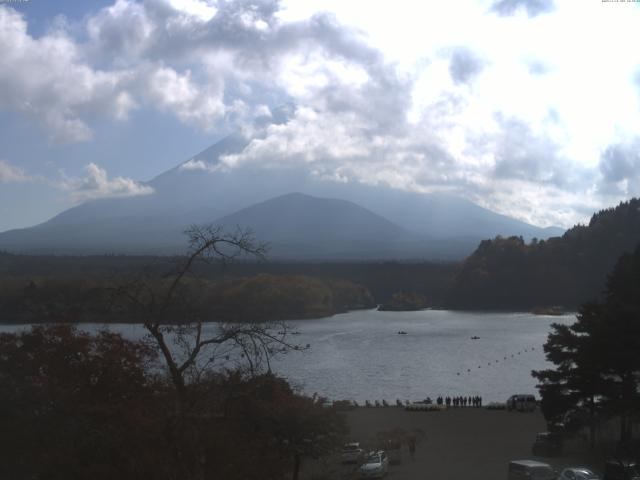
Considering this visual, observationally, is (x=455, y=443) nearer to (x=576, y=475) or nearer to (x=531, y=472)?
(x=531, y=472)

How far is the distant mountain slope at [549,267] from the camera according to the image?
44906 millimetres

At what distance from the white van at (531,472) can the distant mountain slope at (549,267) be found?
3931 centimetres

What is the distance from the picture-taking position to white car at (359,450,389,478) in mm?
7598

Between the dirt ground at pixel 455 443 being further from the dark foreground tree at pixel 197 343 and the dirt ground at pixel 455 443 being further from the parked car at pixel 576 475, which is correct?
the dark foreground tree at pixel 197 343

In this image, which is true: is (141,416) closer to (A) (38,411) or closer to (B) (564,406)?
(A) (38,411)

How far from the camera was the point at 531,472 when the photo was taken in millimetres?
6543

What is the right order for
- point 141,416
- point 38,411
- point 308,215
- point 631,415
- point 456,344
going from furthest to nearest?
1. point 308,215
2. point 456,344
3. point 631,415
4. point 38,411
5. point 141,416

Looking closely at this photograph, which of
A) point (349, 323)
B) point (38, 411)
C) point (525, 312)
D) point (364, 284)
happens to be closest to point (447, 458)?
point (38, 411)

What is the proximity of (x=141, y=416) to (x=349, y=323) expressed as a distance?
3312 cm

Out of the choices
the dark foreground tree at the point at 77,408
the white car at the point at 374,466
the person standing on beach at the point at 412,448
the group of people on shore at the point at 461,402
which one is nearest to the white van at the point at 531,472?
the white car at the point at 374,466

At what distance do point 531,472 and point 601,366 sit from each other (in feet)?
8.26

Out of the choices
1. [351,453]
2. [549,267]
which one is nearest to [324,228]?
[549,267]

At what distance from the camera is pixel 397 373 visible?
20.2 meters

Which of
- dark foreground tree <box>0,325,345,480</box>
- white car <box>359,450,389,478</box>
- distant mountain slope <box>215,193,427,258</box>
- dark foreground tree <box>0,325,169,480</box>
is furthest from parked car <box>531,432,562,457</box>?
distant mountain slope <box>215,193,427,258</box>
